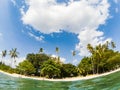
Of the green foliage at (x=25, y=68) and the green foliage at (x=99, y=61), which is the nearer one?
the green foliage at (x=99, y=61)

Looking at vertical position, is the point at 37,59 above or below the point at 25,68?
above

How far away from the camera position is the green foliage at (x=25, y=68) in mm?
111694

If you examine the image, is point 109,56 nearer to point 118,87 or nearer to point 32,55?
point 32,55

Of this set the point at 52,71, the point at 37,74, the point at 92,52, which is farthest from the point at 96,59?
the point at 37,74

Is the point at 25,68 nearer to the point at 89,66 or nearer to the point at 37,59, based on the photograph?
the point at 37,59

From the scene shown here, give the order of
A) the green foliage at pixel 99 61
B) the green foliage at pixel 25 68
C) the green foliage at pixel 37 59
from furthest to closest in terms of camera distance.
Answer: the green foliage at pixel 37 59 < the green foliage at pixel 25 68 < the green foliage at pixel 99 61

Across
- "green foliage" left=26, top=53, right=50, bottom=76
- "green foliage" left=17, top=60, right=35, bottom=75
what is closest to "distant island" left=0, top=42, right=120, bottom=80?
"green foliage" left=17, top=60, right=35, bottom=75

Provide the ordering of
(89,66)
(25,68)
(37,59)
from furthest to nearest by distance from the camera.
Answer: (37,59) < (25,68) < (89,66)

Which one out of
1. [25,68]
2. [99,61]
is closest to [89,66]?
[99,61]

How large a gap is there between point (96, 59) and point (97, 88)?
59498mm

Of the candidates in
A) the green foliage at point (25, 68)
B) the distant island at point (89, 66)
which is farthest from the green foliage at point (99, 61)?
the green foliage at point (25, 68)

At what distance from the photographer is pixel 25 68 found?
366 ft

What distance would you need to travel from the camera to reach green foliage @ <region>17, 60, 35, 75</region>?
366 feet

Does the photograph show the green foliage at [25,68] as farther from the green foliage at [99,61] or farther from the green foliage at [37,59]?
the green foliage at [99,61]
